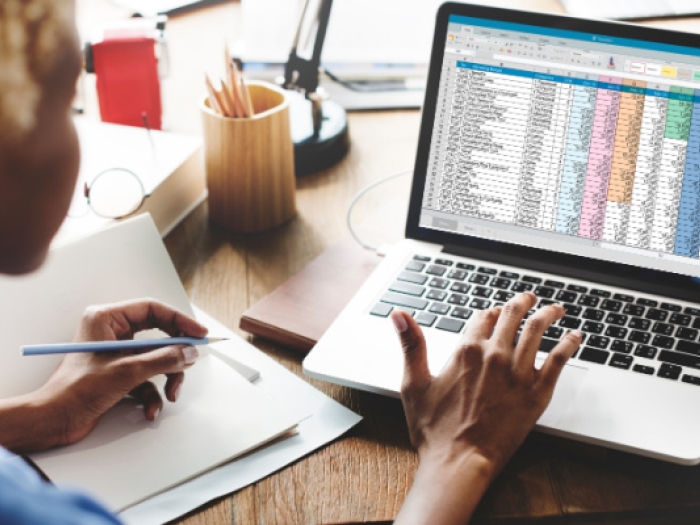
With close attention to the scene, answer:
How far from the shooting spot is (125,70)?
49.6 inches

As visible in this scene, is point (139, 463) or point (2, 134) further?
point (139, 463)

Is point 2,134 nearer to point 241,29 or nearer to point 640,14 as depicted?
point 241,29

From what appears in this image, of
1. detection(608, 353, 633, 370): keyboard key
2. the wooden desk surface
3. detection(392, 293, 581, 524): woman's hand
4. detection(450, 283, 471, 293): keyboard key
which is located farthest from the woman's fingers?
detection(608, 353, 633, 370): keyboard key

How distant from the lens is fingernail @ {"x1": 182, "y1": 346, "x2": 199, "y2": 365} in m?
0.83

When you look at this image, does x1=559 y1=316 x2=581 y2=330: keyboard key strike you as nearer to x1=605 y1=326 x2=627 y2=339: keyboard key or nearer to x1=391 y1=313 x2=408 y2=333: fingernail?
x1=605 y1=326 x2=627 y2=339: keyboard key

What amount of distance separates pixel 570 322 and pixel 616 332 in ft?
0.16

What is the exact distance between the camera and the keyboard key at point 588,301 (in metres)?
0.93

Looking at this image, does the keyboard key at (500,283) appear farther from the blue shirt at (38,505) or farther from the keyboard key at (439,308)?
the blue shirt at (38,505)

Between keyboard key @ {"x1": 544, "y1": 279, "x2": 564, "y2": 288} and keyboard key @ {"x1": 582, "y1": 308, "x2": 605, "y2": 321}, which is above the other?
keyboard key @ {"x1": 544, "y1": 279, "x2": 564, "y2": 288}

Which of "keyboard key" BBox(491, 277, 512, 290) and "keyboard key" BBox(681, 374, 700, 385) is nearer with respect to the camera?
"keyboard key" BBox(681, 374, 700, 385)

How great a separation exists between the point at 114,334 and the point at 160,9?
1.05 metres

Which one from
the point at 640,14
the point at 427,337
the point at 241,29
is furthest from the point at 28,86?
the point at 640,14

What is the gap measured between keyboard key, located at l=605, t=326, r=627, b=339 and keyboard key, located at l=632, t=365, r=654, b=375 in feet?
0.15

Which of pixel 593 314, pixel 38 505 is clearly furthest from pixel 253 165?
pixel 38 505
